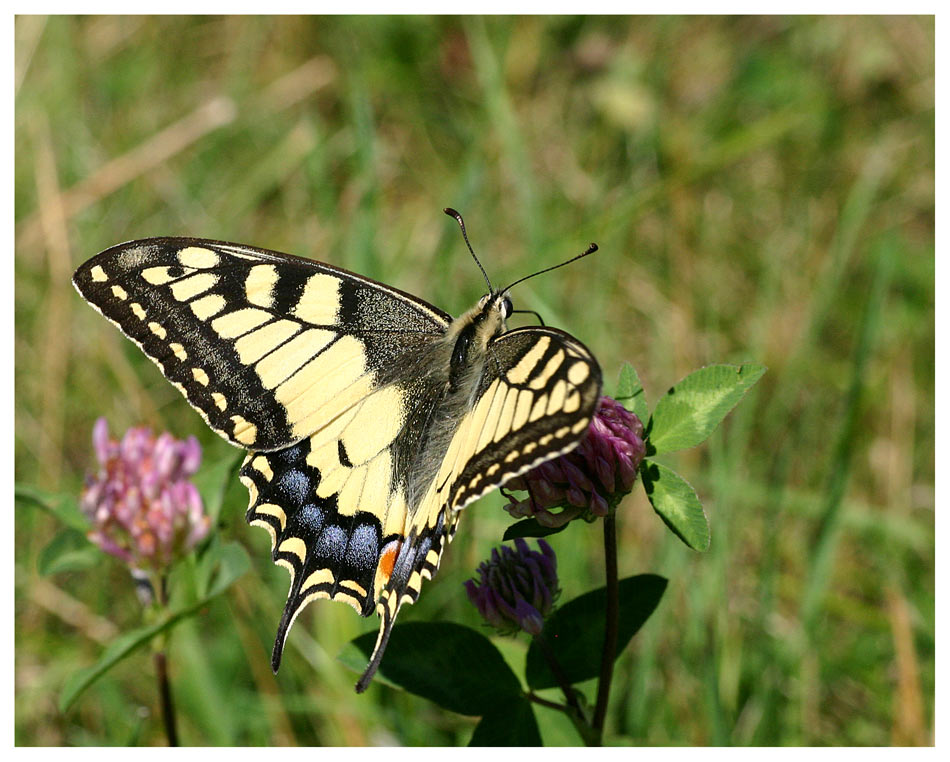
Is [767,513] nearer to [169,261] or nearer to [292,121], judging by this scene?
[169,261]


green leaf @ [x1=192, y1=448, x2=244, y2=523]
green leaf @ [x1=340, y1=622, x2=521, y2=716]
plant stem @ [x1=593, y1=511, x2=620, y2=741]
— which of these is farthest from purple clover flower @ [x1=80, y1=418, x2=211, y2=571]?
plant stem @ [x1=593, y1=511, x2=620, y2=741]

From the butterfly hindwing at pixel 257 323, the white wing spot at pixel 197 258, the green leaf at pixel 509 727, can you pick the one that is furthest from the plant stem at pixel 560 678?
the white wing spot at pixel 197 258

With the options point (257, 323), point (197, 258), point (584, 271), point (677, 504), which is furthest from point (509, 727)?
point (584, 271)

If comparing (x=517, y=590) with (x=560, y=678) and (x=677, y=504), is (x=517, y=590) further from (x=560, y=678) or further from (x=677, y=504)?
(x=677, y=504)

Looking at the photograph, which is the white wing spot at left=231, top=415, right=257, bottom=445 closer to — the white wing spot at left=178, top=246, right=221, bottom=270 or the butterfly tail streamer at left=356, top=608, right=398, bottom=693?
the white wing spot at left=178, top=246, right=221, bottom=270

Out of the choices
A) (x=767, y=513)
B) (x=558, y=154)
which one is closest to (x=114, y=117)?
(x=558, y=154)

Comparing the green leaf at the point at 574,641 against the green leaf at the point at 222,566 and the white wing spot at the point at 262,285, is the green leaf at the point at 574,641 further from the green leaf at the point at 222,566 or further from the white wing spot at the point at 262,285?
the white wing spot at the point at 262,285
